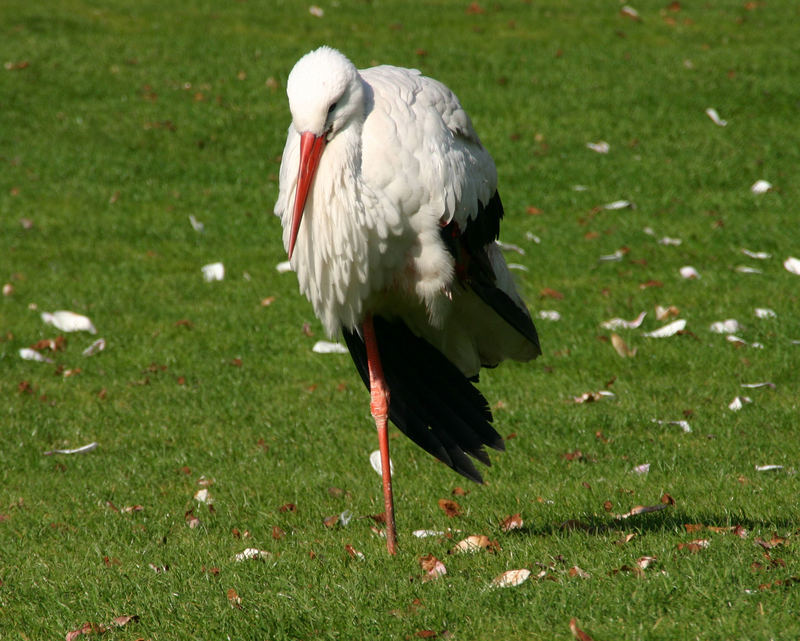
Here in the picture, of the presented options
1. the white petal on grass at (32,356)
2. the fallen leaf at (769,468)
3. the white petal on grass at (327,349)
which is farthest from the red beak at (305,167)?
the white petal on grass at (32,356)

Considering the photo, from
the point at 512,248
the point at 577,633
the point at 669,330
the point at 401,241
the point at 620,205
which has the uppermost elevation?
the point at 401,241

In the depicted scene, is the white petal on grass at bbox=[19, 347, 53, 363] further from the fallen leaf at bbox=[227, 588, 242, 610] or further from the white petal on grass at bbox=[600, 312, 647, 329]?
the fallen leaf at bbox=[227, 588, 242, 610]

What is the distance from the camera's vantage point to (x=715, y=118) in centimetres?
1309

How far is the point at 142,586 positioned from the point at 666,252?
6981 millimetres

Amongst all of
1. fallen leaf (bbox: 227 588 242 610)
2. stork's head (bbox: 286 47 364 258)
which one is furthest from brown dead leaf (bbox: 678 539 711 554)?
stork's head (bbox: 286 47 364 258)

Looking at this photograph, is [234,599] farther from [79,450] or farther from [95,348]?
[95,348]

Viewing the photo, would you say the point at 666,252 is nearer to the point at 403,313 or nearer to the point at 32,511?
the point at 403,313

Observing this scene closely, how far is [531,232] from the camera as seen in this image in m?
10.6

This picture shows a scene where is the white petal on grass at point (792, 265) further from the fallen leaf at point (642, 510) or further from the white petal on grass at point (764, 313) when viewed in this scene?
the fallen leaf at point (642, 510)

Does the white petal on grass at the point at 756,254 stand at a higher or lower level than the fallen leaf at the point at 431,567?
lower

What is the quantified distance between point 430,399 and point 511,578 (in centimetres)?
162

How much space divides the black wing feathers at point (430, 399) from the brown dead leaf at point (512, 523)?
1.12 feet

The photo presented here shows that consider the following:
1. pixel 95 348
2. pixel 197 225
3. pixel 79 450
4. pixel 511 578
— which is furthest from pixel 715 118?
pixel 511 578

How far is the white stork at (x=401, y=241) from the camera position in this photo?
14.3 ft
